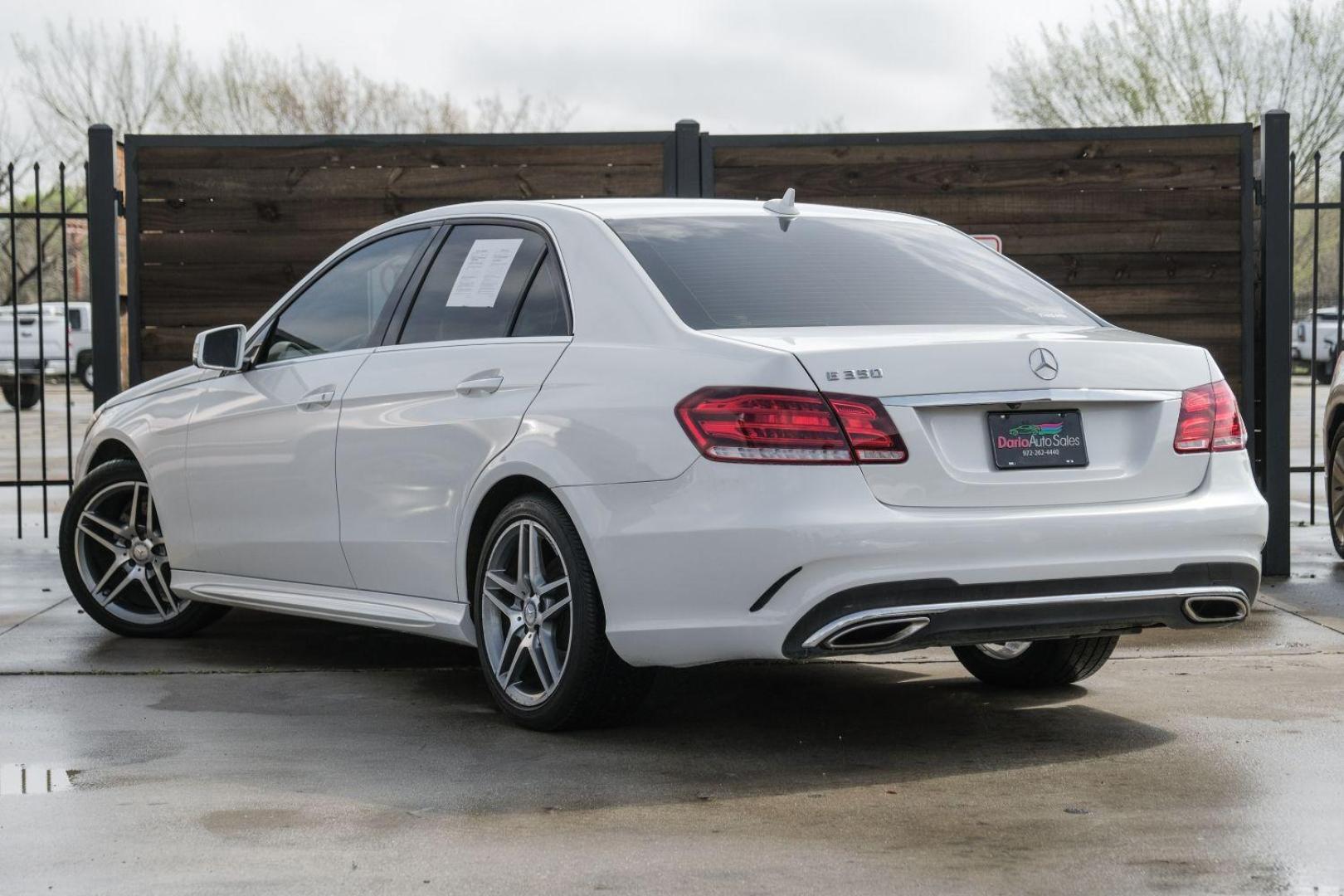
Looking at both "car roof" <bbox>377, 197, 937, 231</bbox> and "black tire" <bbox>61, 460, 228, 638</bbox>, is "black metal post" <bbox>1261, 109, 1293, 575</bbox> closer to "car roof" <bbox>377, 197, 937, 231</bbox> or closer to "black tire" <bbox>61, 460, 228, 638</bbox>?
"car roof" <bbox>377, 197, 937, 231</bbox>

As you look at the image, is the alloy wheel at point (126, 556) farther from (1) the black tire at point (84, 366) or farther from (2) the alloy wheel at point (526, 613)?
(1) the black tire at point (84, 366)

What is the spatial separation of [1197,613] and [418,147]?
564 cm

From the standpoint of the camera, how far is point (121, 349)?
9.66 metres

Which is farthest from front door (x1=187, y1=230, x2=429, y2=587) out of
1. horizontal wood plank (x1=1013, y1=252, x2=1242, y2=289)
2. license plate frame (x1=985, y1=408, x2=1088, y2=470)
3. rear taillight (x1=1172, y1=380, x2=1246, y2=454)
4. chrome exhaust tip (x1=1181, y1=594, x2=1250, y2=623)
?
horizontal wood plank (x1=1013, y1=252, x2=1242, y2=289)

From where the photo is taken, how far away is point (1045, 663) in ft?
20.5

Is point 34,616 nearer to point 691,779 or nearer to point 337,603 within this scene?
point 337,603

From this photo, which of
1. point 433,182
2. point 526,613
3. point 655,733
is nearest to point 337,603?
point 526,613

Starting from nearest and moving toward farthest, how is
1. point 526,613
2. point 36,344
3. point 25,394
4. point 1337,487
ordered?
point 526,613
point 1337,487
point 25,394
point 36,344

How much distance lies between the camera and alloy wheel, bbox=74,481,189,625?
7.68 meters

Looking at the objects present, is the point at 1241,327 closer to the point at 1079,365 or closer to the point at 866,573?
the point at 1079,365

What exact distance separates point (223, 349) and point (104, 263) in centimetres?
305

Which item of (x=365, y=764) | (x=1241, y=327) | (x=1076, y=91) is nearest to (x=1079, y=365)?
(x=365, y=764)

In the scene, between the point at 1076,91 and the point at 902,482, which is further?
the point at 1076,91

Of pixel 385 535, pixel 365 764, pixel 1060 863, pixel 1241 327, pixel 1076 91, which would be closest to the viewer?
pixel 1060 863
